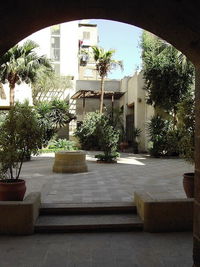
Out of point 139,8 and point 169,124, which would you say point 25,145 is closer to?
point 139,8

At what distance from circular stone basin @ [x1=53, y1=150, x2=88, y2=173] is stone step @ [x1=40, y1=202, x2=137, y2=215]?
569cm

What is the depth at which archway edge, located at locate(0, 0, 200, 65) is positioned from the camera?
3.19 metres

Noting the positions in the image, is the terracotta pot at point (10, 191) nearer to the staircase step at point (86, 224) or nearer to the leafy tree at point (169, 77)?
the staircase step at point (86, 224)

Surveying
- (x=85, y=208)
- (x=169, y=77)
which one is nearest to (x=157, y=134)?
(x=169, y=77)

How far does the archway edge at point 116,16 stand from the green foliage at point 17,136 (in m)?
2.82

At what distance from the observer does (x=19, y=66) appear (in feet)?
57.0

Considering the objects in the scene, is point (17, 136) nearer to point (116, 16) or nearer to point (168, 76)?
point (116, 16)

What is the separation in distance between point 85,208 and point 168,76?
1337 cm

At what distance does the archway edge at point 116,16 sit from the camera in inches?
126

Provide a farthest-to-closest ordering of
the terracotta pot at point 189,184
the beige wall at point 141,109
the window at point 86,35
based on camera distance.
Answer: the window at point 86,35 → the beige wall at point 141,109 → the terracotta pot at point 189,184

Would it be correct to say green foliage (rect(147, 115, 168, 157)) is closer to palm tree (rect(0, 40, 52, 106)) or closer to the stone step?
palm tree (rect(0, 40, 52, 106))

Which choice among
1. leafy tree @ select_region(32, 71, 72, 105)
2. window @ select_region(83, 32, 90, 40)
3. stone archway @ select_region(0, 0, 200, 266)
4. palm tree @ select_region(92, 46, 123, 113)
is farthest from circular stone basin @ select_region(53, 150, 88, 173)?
window @ select_region(83, 32, 90, 40)

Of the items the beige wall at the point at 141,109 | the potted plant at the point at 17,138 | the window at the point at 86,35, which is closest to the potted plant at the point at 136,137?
Result: the beige wall at the point at 141,109

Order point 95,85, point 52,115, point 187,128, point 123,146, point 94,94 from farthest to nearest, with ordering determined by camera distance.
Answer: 1. point 95,85
2. point 94,94
3. point 52,115
4. point 123,146
5. point 187,128
